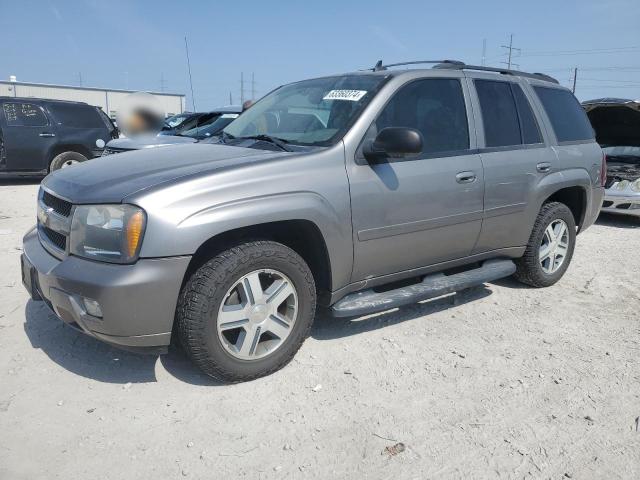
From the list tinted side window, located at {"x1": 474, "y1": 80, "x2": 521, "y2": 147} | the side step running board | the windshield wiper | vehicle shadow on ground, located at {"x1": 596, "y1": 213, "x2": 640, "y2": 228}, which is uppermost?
tinted side window, located at {"x1": 474, "y1": 80, "x2": 521, "y2": 147}

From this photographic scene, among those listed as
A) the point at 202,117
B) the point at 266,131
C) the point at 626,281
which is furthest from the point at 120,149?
the point at 626,281

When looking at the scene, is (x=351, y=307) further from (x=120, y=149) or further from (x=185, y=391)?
Answer: (x=120, y=149)

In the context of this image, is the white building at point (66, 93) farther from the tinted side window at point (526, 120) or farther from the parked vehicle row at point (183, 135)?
the tinted side window at point (526, 120)

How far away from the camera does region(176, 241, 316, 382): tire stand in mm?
2740

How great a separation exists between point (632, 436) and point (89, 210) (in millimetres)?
2976

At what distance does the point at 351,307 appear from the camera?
10.9ft

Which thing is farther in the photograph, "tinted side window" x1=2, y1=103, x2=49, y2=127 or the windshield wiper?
"tinted side window" x1=2, y1=103, x2=49, y2=127

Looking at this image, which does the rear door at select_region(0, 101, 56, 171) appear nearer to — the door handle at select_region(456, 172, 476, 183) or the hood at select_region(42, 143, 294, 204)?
the hood at select_region(42, 143, 294, 204)

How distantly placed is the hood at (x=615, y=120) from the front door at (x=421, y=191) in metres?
5.79

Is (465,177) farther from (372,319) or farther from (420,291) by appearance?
(372,319)

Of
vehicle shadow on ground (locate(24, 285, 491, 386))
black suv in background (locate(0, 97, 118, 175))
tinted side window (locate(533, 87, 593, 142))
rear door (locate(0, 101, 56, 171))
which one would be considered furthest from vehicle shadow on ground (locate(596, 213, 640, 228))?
rear door (locate(0, 101, 56, 171))

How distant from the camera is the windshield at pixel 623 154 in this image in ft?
28.9

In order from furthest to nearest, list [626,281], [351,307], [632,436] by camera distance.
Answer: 1. [626,281]
2. [351,307]
3. [632,436]

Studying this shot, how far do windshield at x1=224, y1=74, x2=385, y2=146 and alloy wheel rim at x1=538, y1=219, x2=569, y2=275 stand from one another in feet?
7.33
